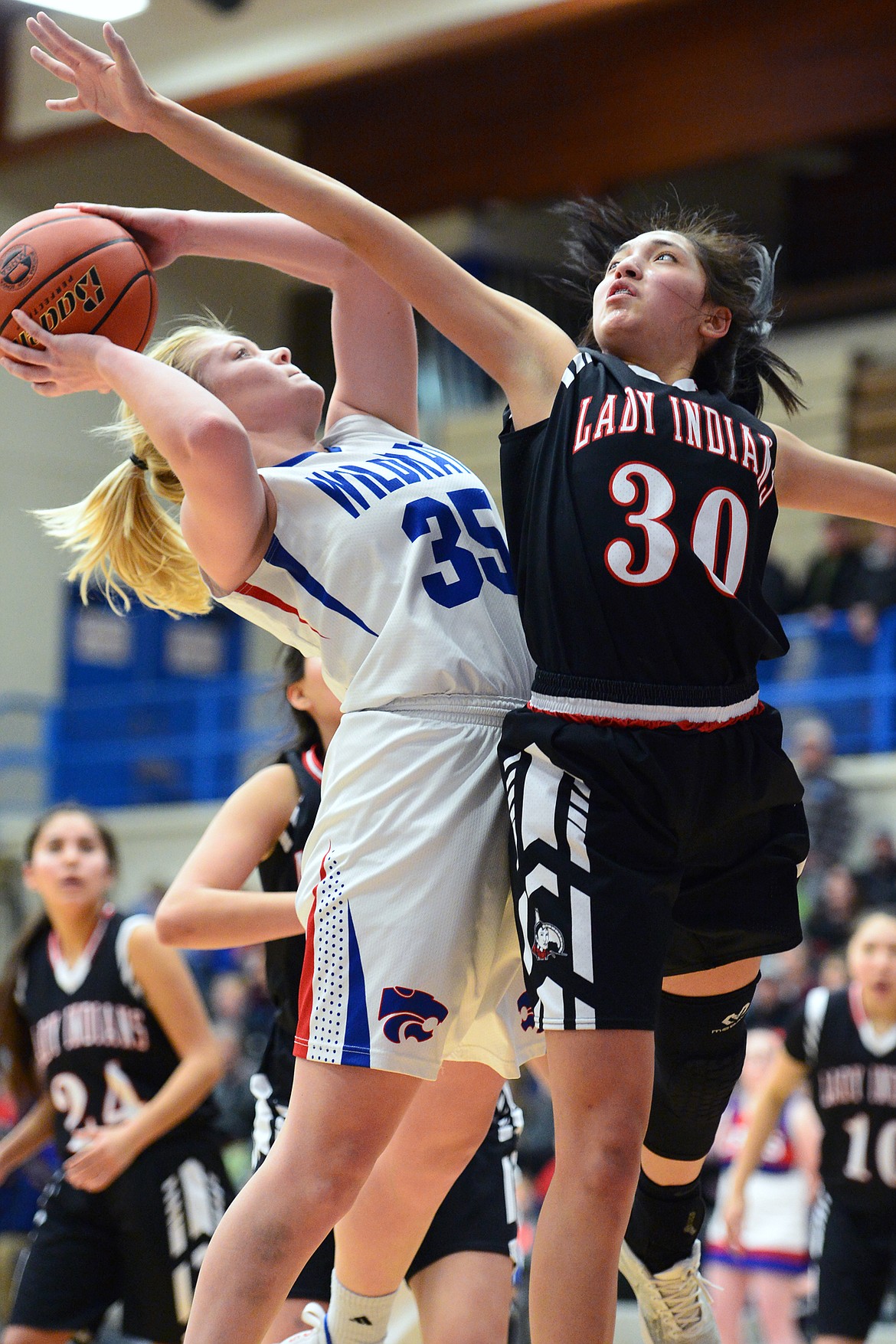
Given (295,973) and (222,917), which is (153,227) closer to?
(222,917)

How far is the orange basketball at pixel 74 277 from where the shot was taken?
2961mm

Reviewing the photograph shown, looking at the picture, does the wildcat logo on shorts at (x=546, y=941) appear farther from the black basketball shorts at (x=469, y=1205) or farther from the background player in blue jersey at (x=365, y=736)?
the black basketball shorts at (x=469, y=1205)

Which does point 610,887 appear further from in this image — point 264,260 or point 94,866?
point 94,866

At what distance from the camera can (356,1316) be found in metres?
3.04

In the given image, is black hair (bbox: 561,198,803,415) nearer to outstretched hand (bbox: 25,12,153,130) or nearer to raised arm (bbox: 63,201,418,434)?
raised arm (bbox: 63,201,418,434)

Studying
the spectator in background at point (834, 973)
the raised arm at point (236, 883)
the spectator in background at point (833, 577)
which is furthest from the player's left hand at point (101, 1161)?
the spectator in background at point (833, 577)

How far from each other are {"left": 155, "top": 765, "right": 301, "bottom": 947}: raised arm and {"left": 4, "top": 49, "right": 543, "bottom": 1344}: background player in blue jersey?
2.01 feet

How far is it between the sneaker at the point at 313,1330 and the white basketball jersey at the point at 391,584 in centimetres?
123

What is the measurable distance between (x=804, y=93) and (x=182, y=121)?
11567mm

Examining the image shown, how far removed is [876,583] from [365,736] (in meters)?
10.8

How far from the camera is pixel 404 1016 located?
261 cm

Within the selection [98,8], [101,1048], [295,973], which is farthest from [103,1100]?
[98,8]

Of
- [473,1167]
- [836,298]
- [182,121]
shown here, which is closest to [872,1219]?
[473,1167]

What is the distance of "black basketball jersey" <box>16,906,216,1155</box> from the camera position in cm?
471
